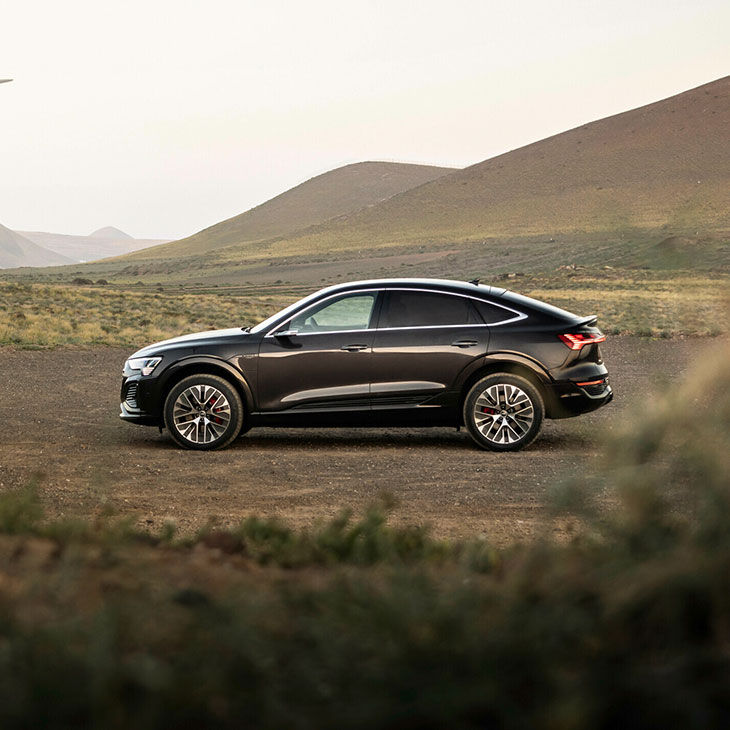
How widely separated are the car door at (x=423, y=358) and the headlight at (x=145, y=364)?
2256mm

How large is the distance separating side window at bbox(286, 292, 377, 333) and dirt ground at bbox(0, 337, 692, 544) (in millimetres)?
1290

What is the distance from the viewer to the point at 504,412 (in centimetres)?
1045

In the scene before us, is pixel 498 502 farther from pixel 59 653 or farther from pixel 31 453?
pixel 59 653

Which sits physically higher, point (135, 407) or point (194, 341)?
point (194, 341)

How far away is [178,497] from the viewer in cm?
845

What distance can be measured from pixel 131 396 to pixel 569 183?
128m

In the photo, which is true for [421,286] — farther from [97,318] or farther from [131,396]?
[97,318]

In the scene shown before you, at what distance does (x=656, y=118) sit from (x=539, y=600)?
150281 millimetres

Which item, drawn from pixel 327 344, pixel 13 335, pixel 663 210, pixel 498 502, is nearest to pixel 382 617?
pixel 498 502

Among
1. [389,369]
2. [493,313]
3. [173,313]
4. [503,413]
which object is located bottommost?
[503,413]

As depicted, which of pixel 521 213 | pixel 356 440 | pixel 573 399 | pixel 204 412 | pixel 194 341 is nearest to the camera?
pixel 573 399

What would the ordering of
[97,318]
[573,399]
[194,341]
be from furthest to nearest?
[97,318], [194,341], [573,399]

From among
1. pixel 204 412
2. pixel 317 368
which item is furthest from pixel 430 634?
pixel 204 412

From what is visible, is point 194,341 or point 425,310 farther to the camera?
point 194,341
